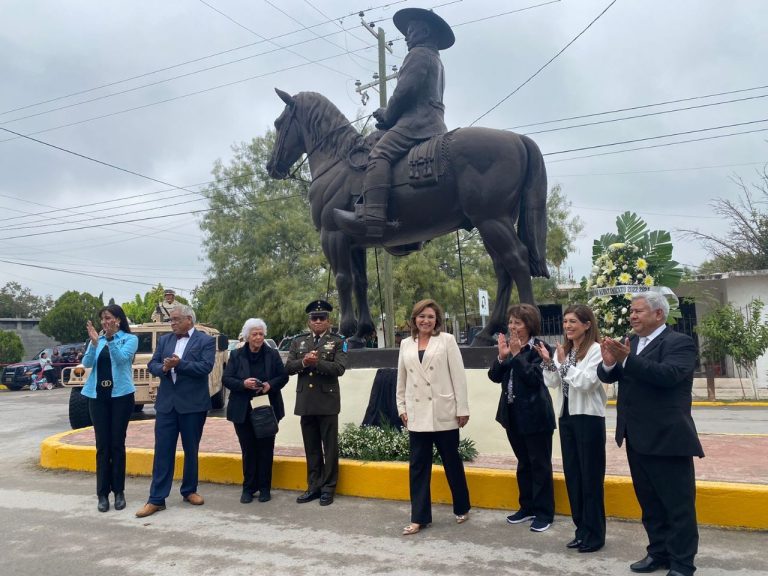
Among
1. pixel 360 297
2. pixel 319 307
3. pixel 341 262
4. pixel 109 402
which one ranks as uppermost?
pixel 341 262

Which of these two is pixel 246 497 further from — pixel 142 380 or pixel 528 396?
pixel 142 380

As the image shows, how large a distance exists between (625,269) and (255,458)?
17.5 feet

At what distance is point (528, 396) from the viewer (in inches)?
162

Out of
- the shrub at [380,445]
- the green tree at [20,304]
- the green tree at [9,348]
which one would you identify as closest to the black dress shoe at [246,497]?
the shrub at [380,445]

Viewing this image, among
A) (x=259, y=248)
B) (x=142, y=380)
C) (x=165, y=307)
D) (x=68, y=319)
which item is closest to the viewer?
(x=142, y=380)

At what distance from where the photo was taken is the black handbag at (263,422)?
4.95 meters

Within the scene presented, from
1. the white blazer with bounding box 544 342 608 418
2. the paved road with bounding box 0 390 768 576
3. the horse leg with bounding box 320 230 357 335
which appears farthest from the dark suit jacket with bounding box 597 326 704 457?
the horse leg with bounding box 320 230 357 335

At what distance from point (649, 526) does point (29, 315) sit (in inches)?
2317

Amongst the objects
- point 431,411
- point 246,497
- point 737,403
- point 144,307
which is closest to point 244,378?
point 246,497

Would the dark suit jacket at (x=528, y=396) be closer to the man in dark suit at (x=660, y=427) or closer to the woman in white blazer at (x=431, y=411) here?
the woman in white blazer at (x=431, y=411)

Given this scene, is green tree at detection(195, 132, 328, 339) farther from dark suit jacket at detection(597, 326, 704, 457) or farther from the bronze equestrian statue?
dark suit jacket at detection(597, 326, 704, 457)

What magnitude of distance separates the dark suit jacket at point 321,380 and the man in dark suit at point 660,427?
7.22ft

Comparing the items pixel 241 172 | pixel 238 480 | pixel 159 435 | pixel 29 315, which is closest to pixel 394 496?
pixel 238 480

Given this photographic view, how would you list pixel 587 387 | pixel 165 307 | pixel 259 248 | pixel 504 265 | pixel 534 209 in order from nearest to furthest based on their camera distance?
pixel 587 387 → pixel 504 265 → pixel 534 209 → pixel 165 307 → pixel 259 248
